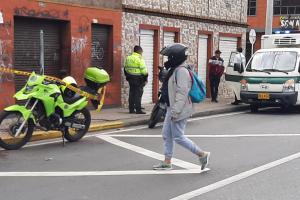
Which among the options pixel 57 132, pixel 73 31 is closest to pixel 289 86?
pixel 73 31

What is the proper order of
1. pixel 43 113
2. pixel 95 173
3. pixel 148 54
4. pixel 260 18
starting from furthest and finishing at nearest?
pixel 260 18 → pixel 148 54 → pixel 43 113 → pixel 95 173

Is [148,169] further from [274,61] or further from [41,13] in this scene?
[274,61]

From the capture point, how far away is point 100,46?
15273 mm

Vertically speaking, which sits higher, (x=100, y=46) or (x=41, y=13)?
(x=41, y=13)

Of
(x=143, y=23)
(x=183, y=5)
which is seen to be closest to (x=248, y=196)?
(x=143, y=23)

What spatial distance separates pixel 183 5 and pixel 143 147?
9.88 metres

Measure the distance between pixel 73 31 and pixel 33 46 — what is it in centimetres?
127

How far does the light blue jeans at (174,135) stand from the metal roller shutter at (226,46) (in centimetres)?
1411

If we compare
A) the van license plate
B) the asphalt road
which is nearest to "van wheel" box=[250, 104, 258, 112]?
the van license plate

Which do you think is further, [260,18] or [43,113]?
[260,18]

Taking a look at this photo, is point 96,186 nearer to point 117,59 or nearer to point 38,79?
point 38,79

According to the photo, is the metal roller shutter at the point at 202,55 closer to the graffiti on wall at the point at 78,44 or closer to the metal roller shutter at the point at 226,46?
the metal roller shutter at the point at 226,46

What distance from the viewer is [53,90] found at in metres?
9.59

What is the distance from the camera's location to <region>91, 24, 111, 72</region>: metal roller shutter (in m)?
15.0
